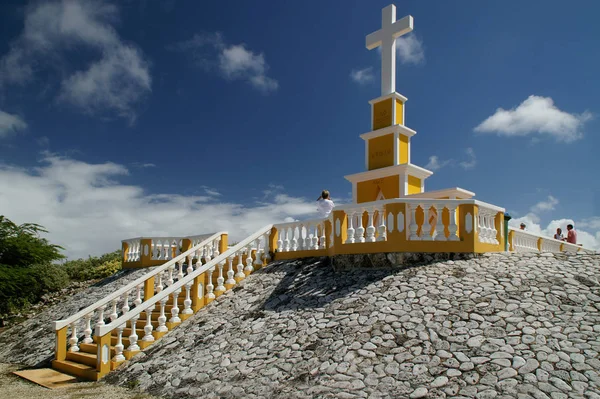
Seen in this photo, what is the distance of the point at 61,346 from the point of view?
35.5ft

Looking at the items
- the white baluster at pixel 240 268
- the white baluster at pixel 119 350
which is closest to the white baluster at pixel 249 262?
the white baluster at pixel 240 268

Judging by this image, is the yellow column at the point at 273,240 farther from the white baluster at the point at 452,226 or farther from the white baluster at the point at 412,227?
the white baluster at the point at 452,226

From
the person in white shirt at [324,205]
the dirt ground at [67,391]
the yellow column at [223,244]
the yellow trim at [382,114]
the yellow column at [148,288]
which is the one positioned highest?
the yellow trim at [382,114]

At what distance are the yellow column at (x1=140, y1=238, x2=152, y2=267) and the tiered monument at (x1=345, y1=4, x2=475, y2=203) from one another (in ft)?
24.8

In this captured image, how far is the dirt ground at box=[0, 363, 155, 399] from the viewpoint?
7.87 m

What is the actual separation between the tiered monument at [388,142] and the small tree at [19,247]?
1313cm

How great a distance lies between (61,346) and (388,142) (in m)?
11.0

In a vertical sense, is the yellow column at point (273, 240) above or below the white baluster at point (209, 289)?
above

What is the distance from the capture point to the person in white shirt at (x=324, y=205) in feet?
41.3

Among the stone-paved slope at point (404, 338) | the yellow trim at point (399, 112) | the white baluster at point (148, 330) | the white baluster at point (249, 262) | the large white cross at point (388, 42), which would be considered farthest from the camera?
the large white cross at point (388, 42)

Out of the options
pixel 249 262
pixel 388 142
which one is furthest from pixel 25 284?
pixel 388 142

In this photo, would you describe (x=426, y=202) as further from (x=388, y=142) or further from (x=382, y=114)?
(x=382, y=114)

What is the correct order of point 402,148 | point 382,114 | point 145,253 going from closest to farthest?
1. point 402,148
2. point 382,114
3. point 145,253

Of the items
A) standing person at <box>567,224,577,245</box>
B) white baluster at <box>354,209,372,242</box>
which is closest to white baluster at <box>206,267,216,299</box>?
white baluster at <box>354,209,372,242</box>
